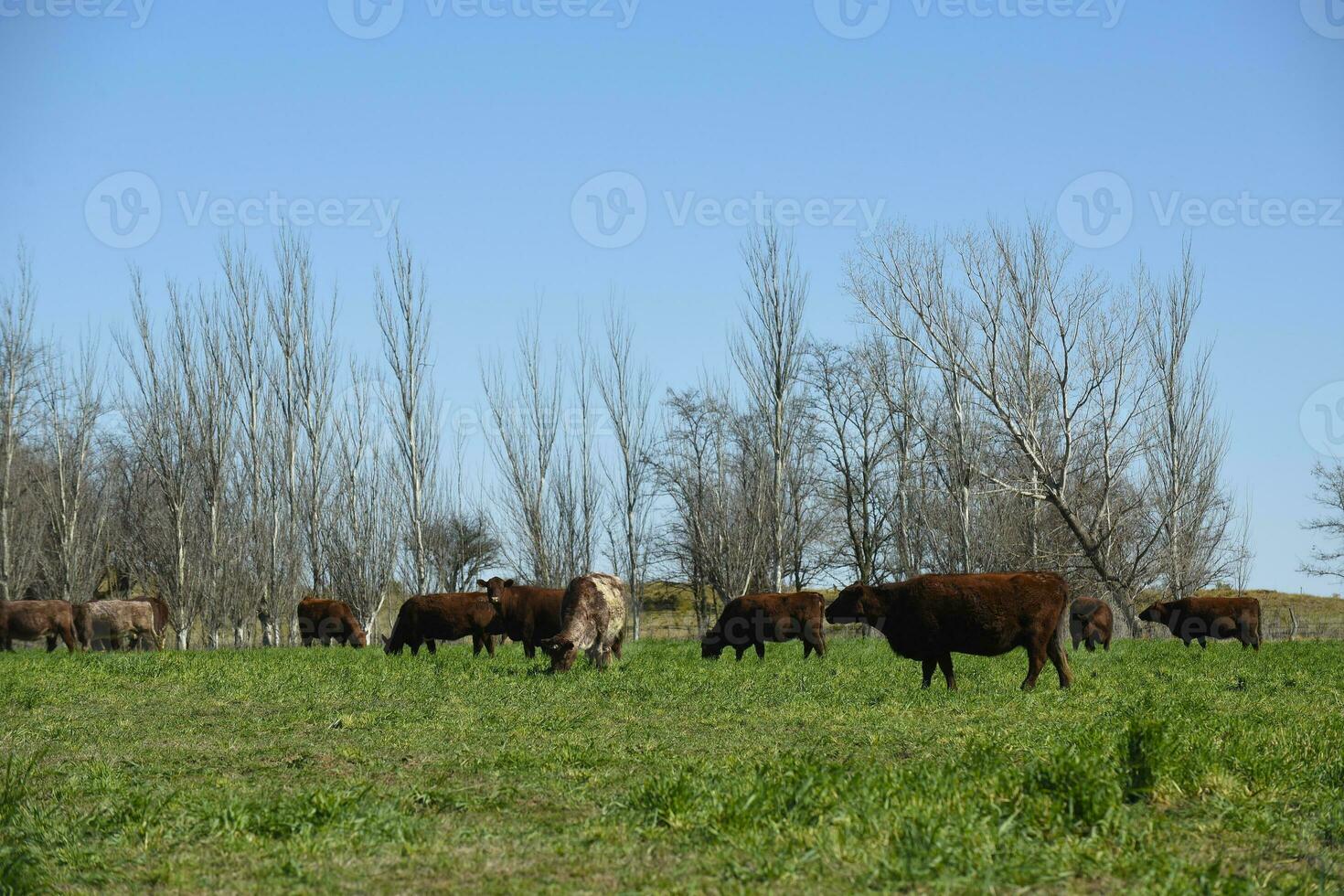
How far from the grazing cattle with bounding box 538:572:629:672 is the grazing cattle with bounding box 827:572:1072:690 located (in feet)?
17.0

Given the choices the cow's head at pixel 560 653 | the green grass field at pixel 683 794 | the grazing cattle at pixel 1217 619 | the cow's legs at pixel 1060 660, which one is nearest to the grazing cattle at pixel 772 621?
the cow's head at pixel 560 653

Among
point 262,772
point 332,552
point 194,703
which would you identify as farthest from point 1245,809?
point 332,552

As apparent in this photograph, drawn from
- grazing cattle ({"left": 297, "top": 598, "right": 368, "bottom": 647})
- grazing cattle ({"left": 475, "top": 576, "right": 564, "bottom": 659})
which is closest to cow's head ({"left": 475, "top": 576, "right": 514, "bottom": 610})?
grazing cattle ({"left": 475, "top": 576, "right": 564, "bottom": 659})

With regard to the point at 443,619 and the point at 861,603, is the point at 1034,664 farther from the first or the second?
the point at 443,619

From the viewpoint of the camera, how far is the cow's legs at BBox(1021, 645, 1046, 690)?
1480 cm

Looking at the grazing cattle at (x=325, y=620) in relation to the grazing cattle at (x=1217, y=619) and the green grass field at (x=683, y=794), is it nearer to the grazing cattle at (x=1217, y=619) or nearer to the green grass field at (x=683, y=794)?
the green grass field at (x=683, y=794)

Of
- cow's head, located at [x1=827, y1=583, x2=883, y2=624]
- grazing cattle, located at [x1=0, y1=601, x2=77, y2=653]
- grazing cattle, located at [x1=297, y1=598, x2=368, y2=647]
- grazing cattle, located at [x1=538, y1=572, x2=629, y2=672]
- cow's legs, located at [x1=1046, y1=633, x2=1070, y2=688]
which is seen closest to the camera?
cow's legs, located at [x1=1046, y1=633, x2=1070, y2=688]

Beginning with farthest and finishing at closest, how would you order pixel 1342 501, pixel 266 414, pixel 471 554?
pixel 471 554
pixel 1342 501
pixel 266 414

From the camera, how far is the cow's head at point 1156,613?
31.4m

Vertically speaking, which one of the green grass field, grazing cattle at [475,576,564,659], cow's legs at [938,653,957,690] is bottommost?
the green grass field

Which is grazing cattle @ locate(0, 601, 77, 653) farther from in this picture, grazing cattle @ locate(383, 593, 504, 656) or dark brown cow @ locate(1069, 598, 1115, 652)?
dark brown cow @ locate(1069, 598, 1115, 652)

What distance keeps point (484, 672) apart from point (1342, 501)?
216 ft

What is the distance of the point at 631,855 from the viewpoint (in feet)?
20.7

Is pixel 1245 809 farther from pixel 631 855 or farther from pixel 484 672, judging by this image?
pixel 484 672
